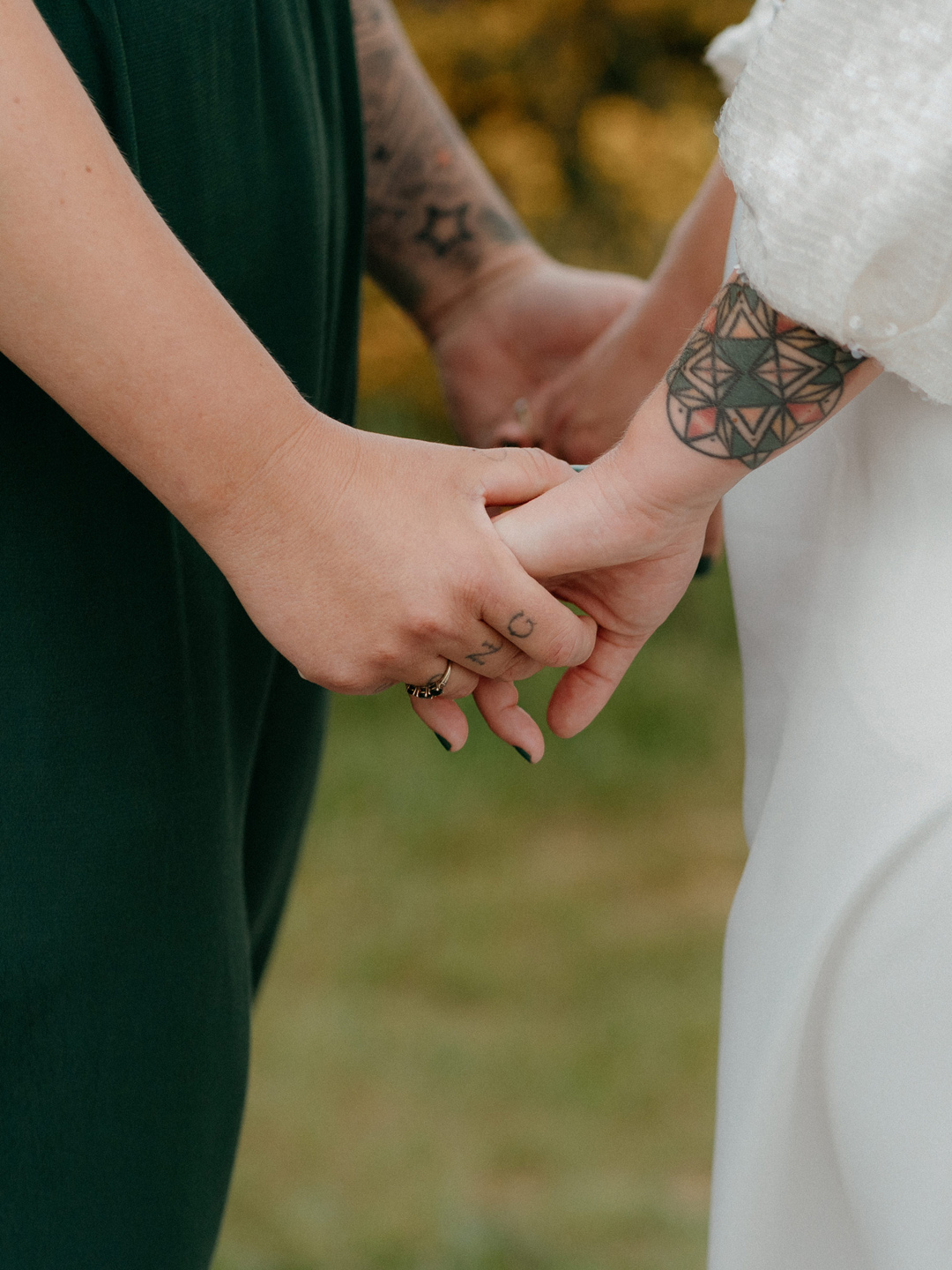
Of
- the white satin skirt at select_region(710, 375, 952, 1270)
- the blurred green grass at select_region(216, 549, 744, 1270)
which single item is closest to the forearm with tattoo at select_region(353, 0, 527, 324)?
the white satin skirt at select_region(710, 375, 952, 1270)

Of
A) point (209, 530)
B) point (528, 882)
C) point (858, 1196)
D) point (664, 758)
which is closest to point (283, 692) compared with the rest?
point (209, 530)

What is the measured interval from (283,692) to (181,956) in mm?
359

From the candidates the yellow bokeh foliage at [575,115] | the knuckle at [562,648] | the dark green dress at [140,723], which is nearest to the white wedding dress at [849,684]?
the knuckle at [562,648]

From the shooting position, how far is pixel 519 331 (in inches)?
62.1

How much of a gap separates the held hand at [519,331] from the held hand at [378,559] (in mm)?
599

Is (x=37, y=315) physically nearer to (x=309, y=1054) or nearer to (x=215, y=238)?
(x=215, y=238)

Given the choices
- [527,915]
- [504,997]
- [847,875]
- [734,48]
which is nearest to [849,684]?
[847,875]

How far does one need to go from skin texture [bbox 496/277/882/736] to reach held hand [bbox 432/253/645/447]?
1.84ft

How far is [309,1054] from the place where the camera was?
8.34 ft

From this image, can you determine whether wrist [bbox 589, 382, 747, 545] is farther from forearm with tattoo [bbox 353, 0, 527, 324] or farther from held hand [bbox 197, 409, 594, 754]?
forearm with tattoo [bbox 353, 0, 527, 324]

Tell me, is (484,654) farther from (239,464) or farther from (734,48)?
(734,48)

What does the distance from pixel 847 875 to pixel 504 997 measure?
1.91m

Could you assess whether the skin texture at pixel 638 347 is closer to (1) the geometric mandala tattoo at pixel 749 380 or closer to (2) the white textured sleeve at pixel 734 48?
(2) the white textured sleeve at pixel 734 48

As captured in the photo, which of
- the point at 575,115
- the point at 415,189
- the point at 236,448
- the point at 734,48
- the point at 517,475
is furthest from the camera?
the point at 575,115
